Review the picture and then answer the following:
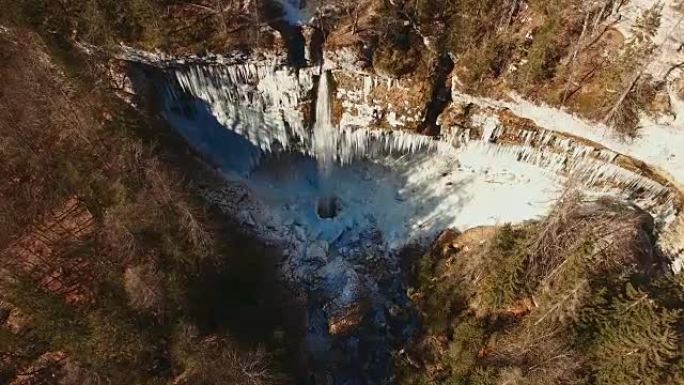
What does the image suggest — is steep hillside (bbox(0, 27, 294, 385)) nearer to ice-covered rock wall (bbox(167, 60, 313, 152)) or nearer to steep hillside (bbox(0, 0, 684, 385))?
steep hillside (bbox(0, 0, 684, 385))

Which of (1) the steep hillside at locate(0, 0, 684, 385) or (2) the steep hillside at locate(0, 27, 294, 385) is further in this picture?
(1) the steep hillside at locate(0, 0, 684, 385)

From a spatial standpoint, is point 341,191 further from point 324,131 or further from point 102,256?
point 102,256

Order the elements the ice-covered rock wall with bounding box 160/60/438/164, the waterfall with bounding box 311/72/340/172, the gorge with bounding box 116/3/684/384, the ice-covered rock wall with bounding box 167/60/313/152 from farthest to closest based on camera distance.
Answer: the waterfall with bounding box 311/72/340/172
the ice-covered rock wall with bounding box 160/60/438/164
the ice-covered rock wall with bounding box 167/60/313/152
the gorge with bounding box 116/3/684/384

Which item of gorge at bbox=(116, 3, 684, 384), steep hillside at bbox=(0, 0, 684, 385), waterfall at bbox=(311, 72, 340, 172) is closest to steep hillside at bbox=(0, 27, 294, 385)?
steep hillside at bbox=(0, 0, 684, 385)

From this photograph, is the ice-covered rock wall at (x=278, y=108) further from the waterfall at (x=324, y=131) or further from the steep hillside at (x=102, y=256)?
the steep hillside at (x=102, y=256)

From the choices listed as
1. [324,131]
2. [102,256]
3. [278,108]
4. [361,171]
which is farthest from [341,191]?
[102,256]

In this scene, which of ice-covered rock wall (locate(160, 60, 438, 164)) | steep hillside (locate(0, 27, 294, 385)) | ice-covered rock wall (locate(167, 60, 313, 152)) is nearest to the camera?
steep hillside (locate(0, 27, 294, 385))

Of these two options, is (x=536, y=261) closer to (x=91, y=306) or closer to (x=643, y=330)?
(x=643, y=330)

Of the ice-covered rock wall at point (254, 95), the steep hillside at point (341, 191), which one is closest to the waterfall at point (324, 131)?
the steep hillside at point (341, 191)
